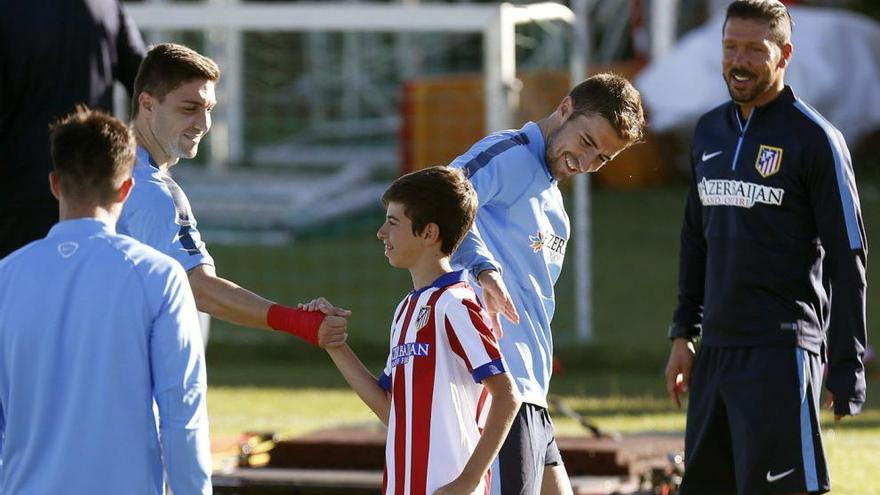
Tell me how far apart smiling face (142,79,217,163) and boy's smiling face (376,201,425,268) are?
708mm

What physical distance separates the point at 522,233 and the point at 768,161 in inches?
34.6

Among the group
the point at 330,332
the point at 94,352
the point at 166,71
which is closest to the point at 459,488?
the point at 330,332

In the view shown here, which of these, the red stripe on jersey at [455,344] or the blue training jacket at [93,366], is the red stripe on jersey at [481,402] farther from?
the blue training jacket at [93,366]

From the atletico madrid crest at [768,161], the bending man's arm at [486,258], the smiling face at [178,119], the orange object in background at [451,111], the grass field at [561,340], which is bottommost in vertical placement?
the grass field at [561,340]

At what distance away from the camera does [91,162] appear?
3.75 meters

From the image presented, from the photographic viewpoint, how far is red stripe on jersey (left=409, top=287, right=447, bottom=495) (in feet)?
13.7

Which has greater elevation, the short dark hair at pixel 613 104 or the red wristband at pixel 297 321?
the short dark hair at pixel 613 104

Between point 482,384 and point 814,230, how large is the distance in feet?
4.90

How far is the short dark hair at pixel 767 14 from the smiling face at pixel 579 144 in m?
0.75

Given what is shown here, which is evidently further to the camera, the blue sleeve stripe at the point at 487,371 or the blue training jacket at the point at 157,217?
the blue training jacket at the point at 157,217

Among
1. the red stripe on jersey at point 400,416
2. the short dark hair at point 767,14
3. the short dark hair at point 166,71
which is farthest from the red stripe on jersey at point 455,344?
the short dark hair at point 767,14

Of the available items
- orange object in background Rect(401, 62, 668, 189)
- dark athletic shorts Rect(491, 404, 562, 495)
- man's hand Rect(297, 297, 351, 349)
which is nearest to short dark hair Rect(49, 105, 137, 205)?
man's hand Rect(297, 297, 351, 349)

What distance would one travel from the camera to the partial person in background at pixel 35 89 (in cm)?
617

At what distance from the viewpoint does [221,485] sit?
6.75 metres
